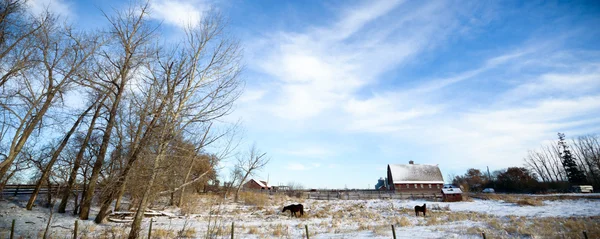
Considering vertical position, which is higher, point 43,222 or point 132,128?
point 132,128

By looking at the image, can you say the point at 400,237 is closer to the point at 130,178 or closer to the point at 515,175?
the point at 130,178

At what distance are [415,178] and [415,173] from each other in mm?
1396

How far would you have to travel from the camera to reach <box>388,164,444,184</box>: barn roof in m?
53.1

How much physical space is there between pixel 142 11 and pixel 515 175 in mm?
65782

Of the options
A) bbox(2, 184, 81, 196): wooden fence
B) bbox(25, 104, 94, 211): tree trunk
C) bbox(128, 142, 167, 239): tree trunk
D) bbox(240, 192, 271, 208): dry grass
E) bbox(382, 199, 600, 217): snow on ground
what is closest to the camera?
bbox(128, 142, 167, 239): tree trunk

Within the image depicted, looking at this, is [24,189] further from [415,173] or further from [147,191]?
[415,173]

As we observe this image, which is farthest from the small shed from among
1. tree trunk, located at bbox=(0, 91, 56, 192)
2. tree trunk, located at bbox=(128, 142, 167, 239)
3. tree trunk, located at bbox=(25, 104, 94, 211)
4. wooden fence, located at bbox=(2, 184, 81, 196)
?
tree trunk, located at bbox=(0, 91, 56, 192)

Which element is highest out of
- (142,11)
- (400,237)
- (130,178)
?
(142,11)

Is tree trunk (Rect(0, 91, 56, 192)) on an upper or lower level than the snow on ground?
upper

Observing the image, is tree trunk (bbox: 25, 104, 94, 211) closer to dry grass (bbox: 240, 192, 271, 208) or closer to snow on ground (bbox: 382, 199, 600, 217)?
dry grass (bbox: 240, 192, 271, 208)

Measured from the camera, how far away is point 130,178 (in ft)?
35.2

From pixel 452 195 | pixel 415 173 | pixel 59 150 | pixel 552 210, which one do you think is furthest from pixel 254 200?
pixel 415 173

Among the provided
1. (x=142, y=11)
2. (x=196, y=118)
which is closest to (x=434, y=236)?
(x=196, y=118)

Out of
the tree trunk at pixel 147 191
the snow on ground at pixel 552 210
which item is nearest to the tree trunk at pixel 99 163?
the tree trunk at pixel 147 191
